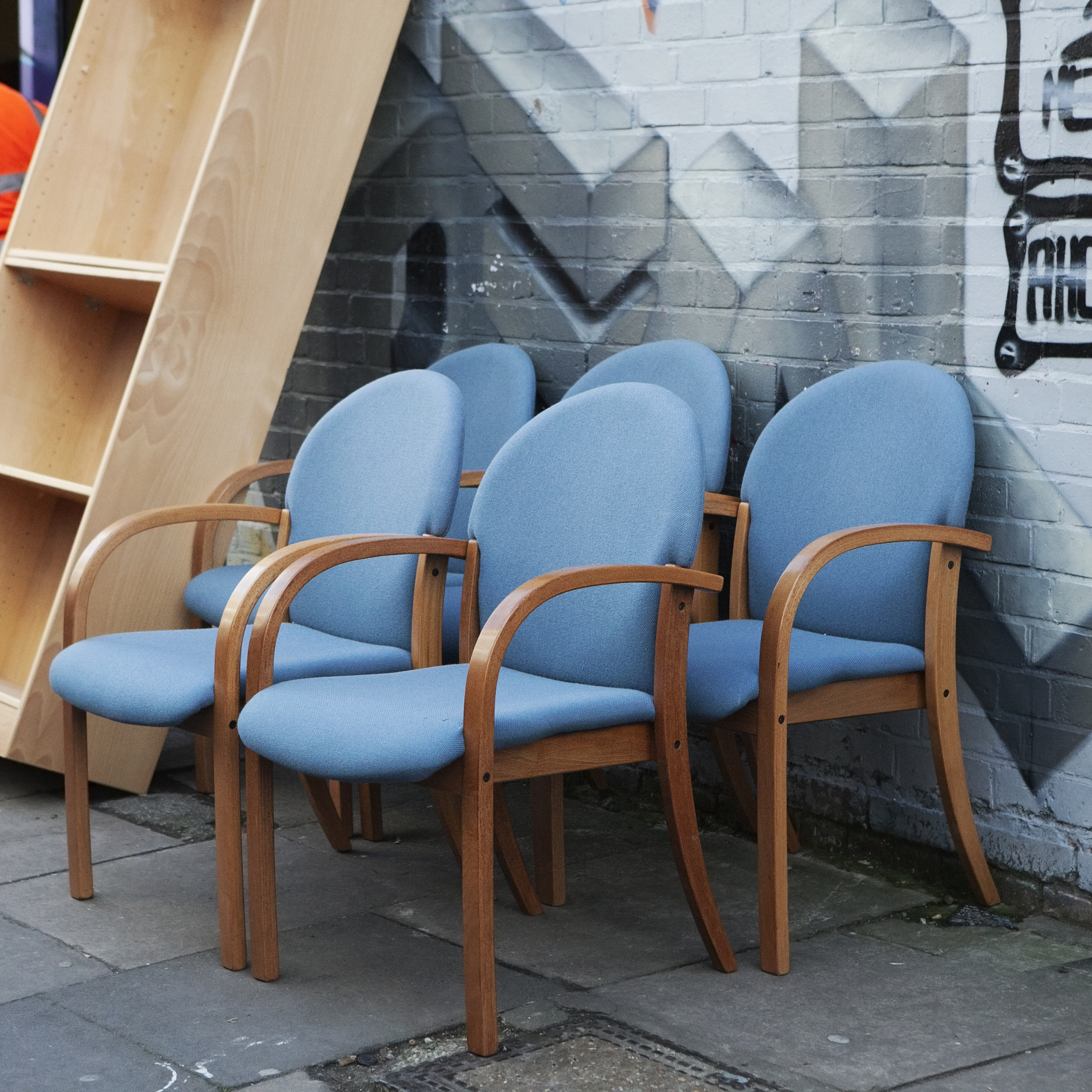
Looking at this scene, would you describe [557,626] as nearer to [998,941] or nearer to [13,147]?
[998,941]

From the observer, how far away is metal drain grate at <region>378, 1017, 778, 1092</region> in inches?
81.8

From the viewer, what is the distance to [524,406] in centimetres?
355

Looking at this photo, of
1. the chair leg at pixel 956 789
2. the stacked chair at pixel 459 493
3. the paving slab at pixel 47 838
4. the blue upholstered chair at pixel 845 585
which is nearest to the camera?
the blue upholstered chair at pixel 845 585

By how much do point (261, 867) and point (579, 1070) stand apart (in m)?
0.60

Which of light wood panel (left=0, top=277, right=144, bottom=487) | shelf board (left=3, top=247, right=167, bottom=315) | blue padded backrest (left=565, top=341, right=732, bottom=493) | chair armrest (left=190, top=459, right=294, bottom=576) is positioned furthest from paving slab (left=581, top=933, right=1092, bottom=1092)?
light wood panel (left=0, top=277, right=144, bottom=487)

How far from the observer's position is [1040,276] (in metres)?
2.74

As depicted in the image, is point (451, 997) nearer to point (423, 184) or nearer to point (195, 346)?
point (195, 346)

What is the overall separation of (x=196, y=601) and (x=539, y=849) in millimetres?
996

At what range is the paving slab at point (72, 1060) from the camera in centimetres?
208

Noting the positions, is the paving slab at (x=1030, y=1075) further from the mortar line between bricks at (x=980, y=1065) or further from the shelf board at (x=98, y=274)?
the shelf board at (x=98, y=274)

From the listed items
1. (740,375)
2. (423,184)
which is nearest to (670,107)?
(740,375)

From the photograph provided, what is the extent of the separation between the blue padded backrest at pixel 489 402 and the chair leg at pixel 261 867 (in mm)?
1175

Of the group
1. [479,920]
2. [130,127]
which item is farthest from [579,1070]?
[130,127]

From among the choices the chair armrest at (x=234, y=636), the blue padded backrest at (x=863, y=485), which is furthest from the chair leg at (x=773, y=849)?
the chair armrest at (x=234, y=636)
